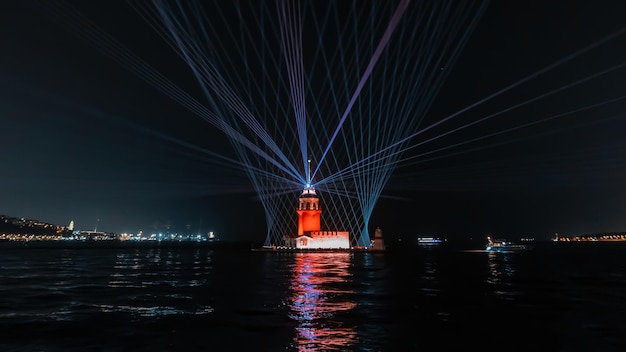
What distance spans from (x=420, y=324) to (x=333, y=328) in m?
3.85

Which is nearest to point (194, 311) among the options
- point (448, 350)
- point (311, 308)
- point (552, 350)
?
point (311, 308)

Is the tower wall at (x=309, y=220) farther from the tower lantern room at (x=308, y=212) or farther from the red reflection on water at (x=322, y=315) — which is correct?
the red reflection on water at (x=322, y=315)

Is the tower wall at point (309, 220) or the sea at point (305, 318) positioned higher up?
the tower wall at point (309, 220)

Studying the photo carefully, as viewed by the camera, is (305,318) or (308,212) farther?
(308,212)

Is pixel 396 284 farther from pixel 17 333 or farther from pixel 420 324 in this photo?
pixel 17 333

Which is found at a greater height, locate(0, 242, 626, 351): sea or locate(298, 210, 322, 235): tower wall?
locate(298, 210, 322, 235): tower wall

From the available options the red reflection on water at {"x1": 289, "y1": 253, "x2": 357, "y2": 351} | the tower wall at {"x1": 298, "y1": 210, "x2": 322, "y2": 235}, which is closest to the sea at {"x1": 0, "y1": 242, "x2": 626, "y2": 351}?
the red reflection on water at {"x1": 289, "y1": 253, "x2": 357, "y2": 351}

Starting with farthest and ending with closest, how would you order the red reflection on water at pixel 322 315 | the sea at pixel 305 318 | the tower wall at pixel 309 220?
the tower wall at pixel 309 220
the sea at pixel 305 318
the red reflection on water at pixel 322 315

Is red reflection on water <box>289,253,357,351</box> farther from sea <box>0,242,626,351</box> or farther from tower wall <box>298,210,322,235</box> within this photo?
tower wall <box>298,210,322,235</box>

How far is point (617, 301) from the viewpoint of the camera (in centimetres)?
2380

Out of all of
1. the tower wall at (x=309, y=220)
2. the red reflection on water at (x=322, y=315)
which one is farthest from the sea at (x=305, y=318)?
the tower wall at (x=309, y=220)

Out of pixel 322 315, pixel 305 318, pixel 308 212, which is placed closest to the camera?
pixel 305 318

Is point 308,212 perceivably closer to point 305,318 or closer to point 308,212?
point 308,212

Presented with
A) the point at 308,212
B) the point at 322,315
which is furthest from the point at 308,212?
the point at 322,315
